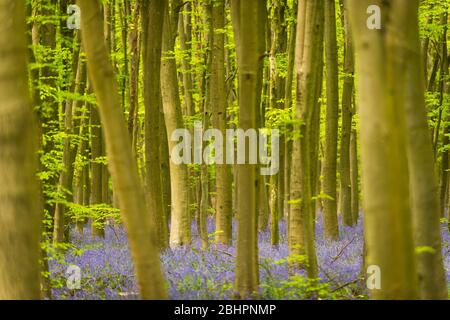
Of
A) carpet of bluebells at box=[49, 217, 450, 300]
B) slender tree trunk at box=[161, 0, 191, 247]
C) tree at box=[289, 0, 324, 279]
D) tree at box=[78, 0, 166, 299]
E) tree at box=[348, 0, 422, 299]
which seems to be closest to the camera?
tree at box=[348, 0, 422, 299]

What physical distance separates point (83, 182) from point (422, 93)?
706 inches

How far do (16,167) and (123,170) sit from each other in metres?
1.23

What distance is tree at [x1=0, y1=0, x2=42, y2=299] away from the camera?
7.28 metres

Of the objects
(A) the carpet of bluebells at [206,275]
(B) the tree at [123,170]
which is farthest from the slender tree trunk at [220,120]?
(B) the tree at [123,170]

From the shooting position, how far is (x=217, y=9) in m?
16.4

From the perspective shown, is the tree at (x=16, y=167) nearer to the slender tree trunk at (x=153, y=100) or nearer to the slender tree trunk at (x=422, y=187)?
the slender tree trunk at (x=422, y=187)

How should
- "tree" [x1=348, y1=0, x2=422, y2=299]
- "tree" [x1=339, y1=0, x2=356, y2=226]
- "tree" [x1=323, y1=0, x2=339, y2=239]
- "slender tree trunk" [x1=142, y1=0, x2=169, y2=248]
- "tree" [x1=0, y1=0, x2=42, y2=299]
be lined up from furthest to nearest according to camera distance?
1. "tree" [x1=339, y1=0, x2=356, y2=226]
2. "tree" [x1=323, y1=0, x2=339, y2=239]
3. "slender tree trunk" [x1=142, y1=0, x2=169, y2=248]
4. "tree" [x1=0, y1=0, x2=42, y2=299]
5. "tree" [x1=348, y1=0, x2=422, y2=299]

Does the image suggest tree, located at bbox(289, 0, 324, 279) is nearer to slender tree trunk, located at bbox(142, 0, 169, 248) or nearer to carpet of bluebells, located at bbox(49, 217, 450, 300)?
carpet of bluebells, located at bbox(49, 217, 450, 300)

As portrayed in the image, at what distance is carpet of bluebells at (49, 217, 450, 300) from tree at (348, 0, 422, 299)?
1761 mm

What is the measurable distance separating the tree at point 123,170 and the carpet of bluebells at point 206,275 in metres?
1.80

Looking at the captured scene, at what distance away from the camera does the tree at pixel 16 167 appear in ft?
23.9

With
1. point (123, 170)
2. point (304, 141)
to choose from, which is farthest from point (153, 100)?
point (123, 170)

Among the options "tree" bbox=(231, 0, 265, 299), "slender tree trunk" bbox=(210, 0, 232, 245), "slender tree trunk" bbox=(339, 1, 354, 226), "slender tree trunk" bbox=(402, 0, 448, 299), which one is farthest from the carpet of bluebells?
"slender tree trunk" bbox=(339, 1, 354, 226)

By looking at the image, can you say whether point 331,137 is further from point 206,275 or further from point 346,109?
point 206,275
